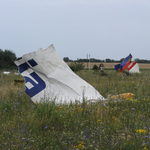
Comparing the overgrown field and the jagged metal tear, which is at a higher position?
the jagged metal tear

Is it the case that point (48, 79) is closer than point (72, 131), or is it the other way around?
point (72, 131)

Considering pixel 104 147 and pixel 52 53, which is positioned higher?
pixel 52 53

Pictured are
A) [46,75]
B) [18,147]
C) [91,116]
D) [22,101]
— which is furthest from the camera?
[46,75]

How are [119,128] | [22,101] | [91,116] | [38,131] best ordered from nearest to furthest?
[38,131]
[119,128]
[91,116]
[22,101]

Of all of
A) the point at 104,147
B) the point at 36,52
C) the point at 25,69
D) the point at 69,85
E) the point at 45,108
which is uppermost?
the point at 36,52

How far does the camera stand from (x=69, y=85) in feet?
14.8

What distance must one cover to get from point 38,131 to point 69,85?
2.17m

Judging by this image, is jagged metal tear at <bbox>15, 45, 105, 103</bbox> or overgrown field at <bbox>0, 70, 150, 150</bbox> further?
jagged metal tear at <bbox>15, 45, 105, 103</bbox>

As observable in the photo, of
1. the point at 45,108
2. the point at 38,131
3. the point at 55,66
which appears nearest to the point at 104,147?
the point at 38,131

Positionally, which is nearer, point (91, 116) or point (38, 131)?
point (38, 131)

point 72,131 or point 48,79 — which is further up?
point 48,79

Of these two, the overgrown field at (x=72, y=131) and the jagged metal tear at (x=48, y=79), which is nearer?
the overgrown field at (x=72, y=131)

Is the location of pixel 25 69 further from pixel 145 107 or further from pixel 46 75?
pixel 145 107

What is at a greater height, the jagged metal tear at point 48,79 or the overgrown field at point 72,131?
the jagged metal tear at point 48,79
